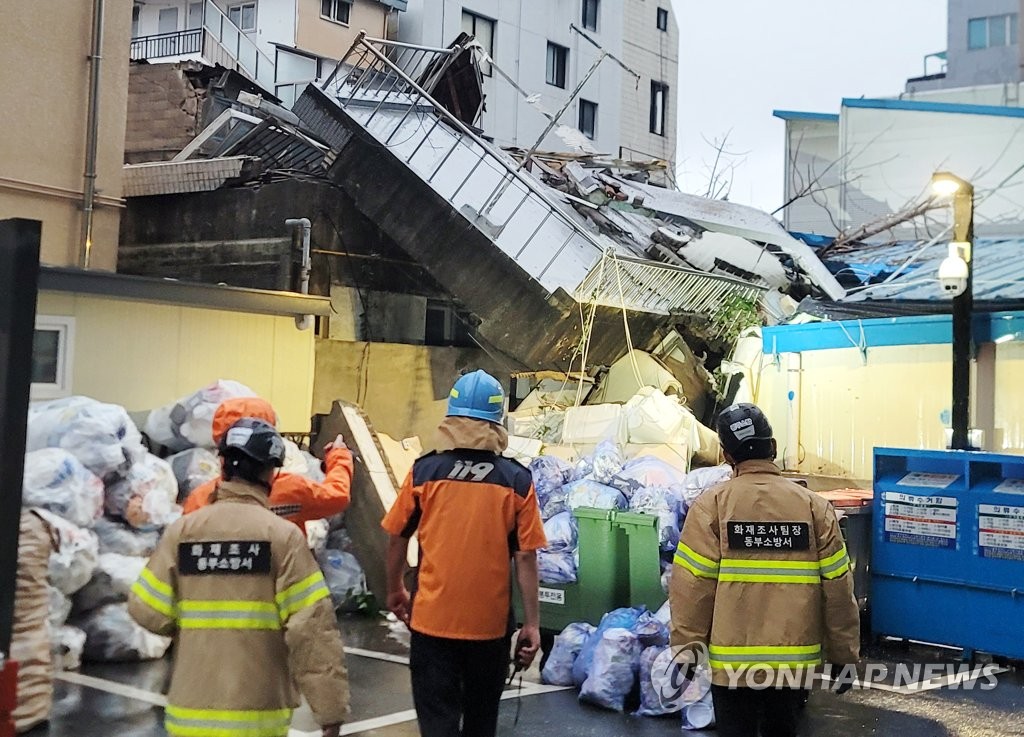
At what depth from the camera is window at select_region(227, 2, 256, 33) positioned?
27.3 m

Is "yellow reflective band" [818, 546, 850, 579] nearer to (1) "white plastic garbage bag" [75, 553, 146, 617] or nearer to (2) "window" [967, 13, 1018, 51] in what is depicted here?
(1) "white plastic garbage bag" [75, 553, 146, 617]

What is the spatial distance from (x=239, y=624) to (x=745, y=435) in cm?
200

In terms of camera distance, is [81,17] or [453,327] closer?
[81,17]

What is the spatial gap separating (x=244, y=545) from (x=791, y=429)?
986 centimetres

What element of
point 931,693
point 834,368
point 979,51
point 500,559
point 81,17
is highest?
point 979,51

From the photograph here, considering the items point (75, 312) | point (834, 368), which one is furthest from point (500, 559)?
point (834, 368)

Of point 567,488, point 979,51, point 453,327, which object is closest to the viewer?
point 567,488

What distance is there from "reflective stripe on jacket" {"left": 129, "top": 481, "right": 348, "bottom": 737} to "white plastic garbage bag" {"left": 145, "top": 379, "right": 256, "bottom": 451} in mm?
5240

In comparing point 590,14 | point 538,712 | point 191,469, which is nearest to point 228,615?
point 538,712

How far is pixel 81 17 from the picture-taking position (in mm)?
11273

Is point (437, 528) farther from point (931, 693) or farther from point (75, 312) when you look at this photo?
point (75, 312)

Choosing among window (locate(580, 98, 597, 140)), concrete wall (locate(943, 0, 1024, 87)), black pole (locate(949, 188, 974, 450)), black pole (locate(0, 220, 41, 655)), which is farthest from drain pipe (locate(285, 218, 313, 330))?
concrete wall (locate(943, 0, 1024, 87))

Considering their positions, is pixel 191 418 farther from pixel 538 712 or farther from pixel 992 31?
pixel 992 31

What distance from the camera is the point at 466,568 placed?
3963mm
